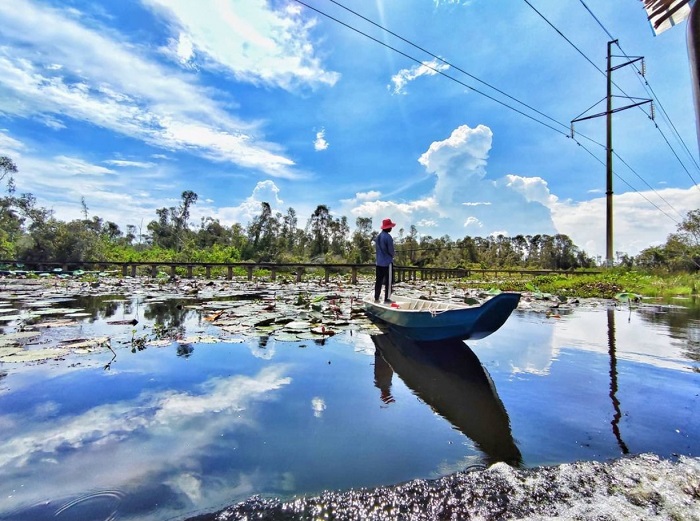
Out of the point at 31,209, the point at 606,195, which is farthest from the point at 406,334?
the point at 31,209

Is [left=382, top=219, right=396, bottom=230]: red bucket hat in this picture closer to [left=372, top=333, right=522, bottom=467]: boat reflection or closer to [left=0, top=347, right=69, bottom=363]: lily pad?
[left=372, top=333, right=522, bottom=467]: boat reflection

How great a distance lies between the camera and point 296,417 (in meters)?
3.02

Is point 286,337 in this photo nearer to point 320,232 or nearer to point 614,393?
point 614,393

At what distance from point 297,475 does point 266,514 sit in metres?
0.36

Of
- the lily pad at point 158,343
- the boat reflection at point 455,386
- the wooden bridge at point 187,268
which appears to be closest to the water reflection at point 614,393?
the boat reflection at point 455,386

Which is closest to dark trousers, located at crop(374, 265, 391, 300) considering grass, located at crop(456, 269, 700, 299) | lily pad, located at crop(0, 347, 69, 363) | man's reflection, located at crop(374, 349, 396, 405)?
man's reflection, located at crop(374, 349, 396, 405)

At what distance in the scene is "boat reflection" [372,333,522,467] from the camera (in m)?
2.74

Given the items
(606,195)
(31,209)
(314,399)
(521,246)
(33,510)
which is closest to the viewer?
(33,510)

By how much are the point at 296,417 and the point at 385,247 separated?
15.0ft

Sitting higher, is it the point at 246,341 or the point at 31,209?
the point at 31,209

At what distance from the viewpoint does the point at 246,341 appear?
5.82m

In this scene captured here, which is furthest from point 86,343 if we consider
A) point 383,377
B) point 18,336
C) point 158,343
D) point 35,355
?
point 383,377

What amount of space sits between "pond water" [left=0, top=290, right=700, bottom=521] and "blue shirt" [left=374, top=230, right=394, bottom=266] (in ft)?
6.86

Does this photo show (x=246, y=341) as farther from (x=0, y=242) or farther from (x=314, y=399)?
(x=0, y=242)
